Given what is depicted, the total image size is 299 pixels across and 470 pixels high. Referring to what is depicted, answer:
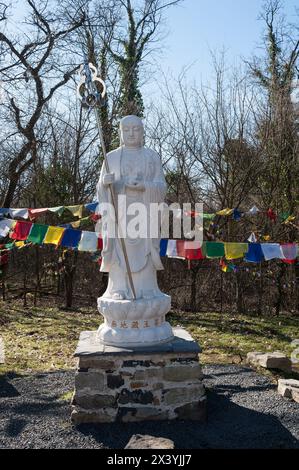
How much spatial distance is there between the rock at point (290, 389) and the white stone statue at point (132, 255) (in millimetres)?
1550

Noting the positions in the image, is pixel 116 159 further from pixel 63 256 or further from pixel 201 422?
pixel 63 256

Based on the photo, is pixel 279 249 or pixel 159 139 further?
pixel 159 139

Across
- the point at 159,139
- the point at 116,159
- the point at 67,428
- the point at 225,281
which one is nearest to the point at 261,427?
the point at 67,428

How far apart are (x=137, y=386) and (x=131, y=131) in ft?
9.58

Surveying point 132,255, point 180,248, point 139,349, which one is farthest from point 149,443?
point 180,248

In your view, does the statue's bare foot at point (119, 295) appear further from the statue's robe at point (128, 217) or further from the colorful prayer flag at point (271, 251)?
the colorful prayer flag at point (271, 251)

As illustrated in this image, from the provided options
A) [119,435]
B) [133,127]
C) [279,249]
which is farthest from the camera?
[279,249]

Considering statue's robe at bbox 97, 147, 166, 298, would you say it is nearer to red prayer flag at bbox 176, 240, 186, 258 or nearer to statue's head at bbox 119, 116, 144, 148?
statue's head at bbox 119, 116, 144, 148

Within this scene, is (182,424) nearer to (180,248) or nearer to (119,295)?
(119,295)

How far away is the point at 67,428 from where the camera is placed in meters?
4.65

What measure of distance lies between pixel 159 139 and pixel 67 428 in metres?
10.4

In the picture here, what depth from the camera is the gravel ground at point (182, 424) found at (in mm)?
4309

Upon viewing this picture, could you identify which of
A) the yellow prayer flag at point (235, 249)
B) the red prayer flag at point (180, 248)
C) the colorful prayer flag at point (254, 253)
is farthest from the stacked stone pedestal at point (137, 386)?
the red prayer flag at point (180, 248)

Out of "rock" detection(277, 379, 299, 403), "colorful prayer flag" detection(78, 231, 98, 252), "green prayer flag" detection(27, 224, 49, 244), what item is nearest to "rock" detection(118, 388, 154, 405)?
"rock" detection(277, 379, 299, 403)
